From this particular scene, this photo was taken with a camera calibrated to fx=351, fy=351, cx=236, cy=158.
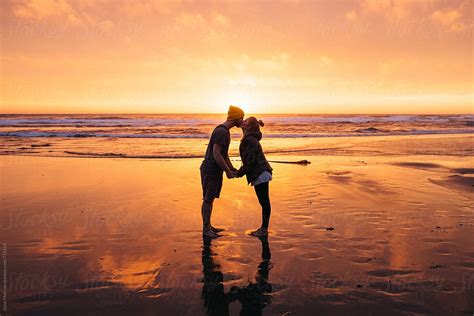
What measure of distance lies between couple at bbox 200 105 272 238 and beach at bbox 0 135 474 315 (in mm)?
326

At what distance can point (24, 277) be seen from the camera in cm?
427

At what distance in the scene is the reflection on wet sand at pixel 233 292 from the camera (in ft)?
11.9

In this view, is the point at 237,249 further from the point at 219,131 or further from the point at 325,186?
the point at 325,186

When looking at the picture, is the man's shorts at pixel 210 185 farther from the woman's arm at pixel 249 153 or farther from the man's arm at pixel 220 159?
the woman's arm at pixel 249 153

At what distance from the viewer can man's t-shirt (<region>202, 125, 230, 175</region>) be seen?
579 centimetres

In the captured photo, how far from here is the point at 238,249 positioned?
5.23 metres

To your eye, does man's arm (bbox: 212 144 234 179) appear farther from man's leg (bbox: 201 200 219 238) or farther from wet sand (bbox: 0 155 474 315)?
wet sand (bbox: 0 155 474 315)

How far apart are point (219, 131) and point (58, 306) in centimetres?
330

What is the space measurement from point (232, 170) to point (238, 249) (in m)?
1.41

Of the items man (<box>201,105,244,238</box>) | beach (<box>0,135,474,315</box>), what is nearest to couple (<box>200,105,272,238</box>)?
man (<box>201,105,244,238</box>)

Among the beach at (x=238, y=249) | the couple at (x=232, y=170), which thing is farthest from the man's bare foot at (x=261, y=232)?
the beach at (x=238, y=249)

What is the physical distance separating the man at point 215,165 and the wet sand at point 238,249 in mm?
365

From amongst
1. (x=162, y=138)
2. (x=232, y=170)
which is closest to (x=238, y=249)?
(x=232, y=170)

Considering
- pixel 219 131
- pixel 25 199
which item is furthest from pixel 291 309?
pixel 25 199
